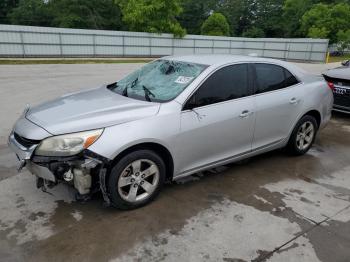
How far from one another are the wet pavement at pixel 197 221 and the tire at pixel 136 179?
140 millimetres

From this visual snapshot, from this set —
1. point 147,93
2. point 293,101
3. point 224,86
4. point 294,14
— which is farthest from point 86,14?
point 224,86

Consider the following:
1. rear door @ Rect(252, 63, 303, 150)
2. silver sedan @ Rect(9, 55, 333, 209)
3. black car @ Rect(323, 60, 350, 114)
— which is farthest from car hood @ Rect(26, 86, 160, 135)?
black car @ Rect(323, 60, 350, 114)

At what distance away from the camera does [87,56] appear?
81.1 ft

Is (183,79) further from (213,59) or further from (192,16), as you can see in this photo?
(192,16)

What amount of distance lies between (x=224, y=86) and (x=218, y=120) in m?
0.47

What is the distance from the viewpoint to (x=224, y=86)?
3941mm

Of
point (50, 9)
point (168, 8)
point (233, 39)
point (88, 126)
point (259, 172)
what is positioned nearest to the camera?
point (88, 126)

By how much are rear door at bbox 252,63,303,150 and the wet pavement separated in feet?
1.81

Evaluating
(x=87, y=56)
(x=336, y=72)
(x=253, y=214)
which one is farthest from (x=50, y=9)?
(x=253, y=214)

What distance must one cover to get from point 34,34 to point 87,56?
4.00 meters

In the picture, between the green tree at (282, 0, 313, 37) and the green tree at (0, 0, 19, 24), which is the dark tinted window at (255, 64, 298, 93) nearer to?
the green tree at (282, 0, 313, 37)

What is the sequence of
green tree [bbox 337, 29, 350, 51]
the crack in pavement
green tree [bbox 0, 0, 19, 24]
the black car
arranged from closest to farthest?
the crack in pavement
the black car
green tree [bbox 337, 29, 350, 51]
green tree [bbox 0, 0, 19, 24]

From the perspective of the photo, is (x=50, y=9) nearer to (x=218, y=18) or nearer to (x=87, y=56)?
(x=218, y=18)

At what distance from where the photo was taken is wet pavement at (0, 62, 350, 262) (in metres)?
2.83
